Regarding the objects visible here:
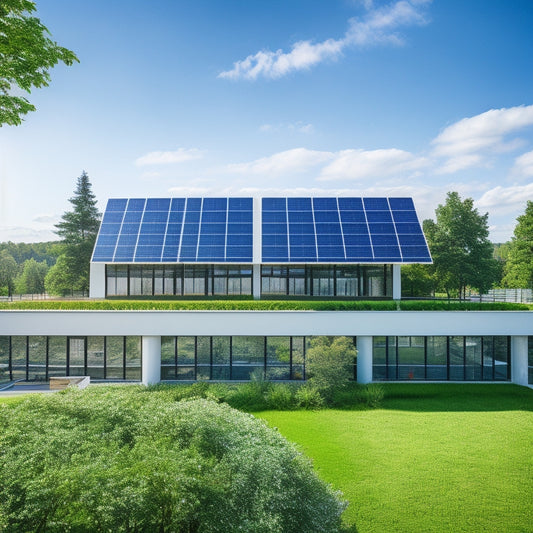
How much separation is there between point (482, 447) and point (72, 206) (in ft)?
170

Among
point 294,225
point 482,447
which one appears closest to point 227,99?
point 294,225

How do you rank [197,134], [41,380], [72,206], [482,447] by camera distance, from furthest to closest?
[72,206]
[197,134]
[41,380]
[482,447]

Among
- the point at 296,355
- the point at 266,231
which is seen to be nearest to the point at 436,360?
the point at 296,355

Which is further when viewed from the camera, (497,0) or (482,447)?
(497,0)

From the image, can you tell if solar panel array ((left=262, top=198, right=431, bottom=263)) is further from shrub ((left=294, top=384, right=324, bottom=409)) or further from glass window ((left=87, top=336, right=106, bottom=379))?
glass window ((left=87, top=336, right=106, bottom=379))

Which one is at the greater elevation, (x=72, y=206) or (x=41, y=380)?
(x=72, y=206)

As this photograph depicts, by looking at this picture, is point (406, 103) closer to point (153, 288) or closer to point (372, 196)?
point (372, 196)

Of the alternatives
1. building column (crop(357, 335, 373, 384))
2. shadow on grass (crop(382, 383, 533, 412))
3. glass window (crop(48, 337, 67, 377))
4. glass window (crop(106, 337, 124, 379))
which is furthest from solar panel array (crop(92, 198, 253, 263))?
shadow on grass (crop(382, 383, 533, 412))

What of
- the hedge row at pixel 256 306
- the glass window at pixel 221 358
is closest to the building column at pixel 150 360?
the hedge row at pixel 256 306

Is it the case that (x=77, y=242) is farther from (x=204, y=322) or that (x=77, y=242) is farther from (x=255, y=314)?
(x=255, y=314)

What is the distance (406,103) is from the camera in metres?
29.7

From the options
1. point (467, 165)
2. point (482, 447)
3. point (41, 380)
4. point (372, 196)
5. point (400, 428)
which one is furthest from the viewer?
point (467, 165)

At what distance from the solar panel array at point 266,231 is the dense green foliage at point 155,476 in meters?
15.8

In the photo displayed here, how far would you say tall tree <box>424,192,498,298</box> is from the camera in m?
38.1
